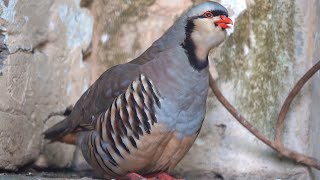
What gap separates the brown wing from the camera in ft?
10.5

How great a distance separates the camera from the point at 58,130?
351 centimetres

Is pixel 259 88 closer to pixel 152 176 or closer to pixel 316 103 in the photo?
pixel 316 103

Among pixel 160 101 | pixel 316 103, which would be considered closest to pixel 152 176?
pixel 160 101

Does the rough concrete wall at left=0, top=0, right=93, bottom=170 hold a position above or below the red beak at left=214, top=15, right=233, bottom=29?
below

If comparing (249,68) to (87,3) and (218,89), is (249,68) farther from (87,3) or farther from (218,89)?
(87,3)

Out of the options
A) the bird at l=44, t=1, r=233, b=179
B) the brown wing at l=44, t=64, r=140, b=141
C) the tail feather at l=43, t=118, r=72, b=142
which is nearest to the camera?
the bird at l=44, t=1, r=233, b=179

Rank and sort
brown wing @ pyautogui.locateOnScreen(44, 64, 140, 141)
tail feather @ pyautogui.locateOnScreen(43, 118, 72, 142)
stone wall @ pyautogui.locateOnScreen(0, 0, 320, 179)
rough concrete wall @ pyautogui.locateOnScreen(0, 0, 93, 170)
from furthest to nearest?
stone wall @ pyautogui.locateOnScreen(0, 0, 320, 179) → tail feather @ pyautogui.locateOnScreen(43, 118, 72, 142) → rough concrete wall @ pyautogui.locateOnScreen(0, 0, 93, 170) → brown wing @ pyautogui.locateOnScreen(44, 64, 140, 141)

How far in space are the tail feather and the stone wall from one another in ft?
0.28

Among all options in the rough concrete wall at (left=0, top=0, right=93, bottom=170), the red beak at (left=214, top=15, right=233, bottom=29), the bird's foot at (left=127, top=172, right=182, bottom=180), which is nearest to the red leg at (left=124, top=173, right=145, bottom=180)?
the bird's foot at (left=127, top=172, right=182, bottom=180)

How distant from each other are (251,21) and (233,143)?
0.63 m

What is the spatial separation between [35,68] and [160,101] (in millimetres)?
767

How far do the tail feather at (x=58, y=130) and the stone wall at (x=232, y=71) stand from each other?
8cm

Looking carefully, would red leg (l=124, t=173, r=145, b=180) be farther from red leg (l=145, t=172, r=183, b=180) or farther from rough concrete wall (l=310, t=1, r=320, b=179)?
rough concrete wall (l=310, t=1, r=320, b=179)

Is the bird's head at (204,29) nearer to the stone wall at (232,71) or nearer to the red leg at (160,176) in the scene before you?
the red leg at (160,176)
